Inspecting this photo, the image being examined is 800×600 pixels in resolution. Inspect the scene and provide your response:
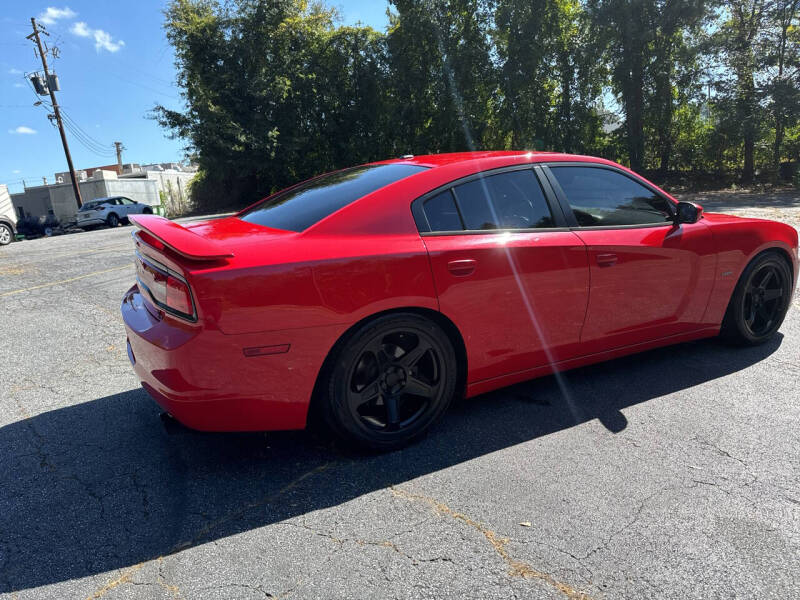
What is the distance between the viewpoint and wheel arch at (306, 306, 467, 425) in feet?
8.50

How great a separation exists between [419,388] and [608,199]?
1774mm

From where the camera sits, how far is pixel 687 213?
3.64 meters

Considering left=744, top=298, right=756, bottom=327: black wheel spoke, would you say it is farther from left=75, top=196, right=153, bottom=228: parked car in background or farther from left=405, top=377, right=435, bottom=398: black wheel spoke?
left=75, top=196, right=153, bottom=228: parked car in background

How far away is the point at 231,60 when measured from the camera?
3020 centimetres

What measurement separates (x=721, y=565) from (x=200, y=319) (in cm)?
219

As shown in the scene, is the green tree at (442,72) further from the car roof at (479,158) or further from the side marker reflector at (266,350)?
the side marker reflector at (266,350)

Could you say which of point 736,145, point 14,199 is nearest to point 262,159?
point 736,145

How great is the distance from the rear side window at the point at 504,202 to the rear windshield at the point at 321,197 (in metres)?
0.32

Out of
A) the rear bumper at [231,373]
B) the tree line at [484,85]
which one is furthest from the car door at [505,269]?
the tree line at [484,85]

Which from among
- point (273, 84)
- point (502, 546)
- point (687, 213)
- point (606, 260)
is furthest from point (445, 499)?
point (273, 84)

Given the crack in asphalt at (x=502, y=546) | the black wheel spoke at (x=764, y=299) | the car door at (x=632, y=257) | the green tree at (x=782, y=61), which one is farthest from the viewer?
the green tree at (x=782, y=61)

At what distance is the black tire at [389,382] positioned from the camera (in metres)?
2.61

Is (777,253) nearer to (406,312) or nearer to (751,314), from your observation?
(751,314)

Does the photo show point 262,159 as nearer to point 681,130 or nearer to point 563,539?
point 681,130
